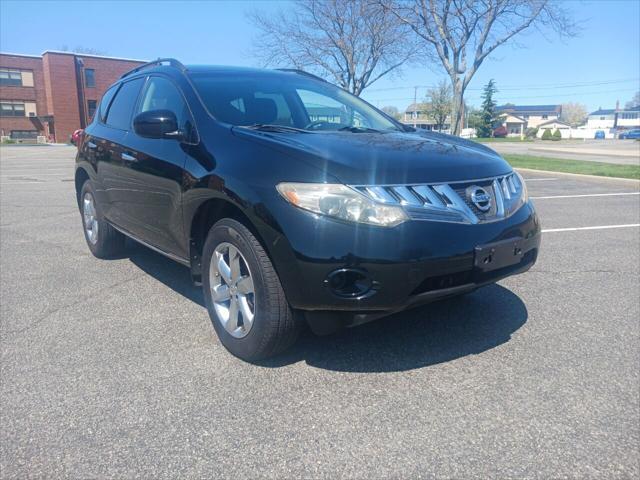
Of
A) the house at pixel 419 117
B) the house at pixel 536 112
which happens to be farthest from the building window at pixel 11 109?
the house at pixel 536 112

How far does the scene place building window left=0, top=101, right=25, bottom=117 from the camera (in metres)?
54.3

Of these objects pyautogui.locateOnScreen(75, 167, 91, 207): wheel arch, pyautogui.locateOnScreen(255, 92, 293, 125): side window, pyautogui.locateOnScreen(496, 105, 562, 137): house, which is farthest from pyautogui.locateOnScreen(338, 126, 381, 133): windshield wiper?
pyautogui.locateOnScreen(496, 105, 562, 137): house

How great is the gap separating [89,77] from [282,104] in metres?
56.7

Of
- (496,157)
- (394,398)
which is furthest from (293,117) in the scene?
(394,398)

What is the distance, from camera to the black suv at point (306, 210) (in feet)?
8.13

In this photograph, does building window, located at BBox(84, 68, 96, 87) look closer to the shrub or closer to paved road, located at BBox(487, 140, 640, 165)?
paved road, located at BBox(487, 140, 640, 165)

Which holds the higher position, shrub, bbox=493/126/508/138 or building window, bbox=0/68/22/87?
building window, bbox=0/68/22/87

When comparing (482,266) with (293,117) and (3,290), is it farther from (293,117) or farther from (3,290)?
(3,290)

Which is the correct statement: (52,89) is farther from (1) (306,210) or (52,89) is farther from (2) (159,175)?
(1) (306,210)

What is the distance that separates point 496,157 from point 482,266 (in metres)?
0.90

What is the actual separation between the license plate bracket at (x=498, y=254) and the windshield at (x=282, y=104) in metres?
1.31

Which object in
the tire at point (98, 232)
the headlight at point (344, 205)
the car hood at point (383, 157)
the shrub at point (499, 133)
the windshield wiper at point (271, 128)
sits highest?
the shrub at point (499, 133)

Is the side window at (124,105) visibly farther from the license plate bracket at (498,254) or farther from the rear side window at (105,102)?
the license plate bracket at (498,254)

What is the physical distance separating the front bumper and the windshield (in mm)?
1140
